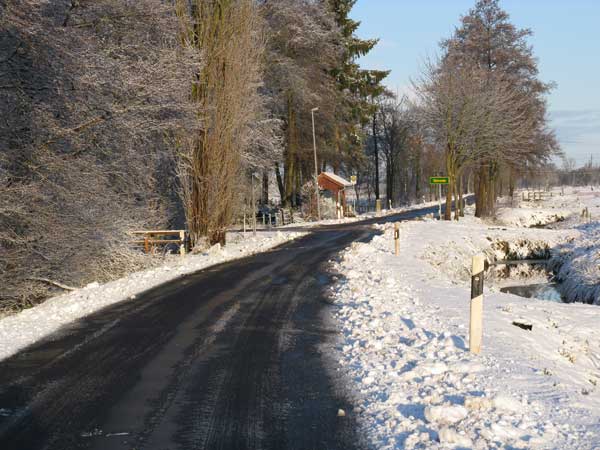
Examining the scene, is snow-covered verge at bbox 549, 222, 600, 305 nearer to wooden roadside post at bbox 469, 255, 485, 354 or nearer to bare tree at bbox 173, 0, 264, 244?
wooden roadside post at bbox 469, 255, 485, 354

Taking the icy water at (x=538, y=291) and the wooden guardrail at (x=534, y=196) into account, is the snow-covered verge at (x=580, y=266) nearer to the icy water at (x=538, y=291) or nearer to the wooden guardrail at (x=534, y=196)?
the icy water at (x=538, y=291)

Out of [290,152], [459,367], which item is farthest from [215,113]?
[290,152]

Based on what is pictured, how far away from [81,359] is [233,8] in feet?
57.4

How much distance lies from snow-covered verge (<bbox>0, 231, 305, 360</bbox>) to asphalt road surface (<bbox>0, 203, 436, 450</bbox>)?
1.31 feet

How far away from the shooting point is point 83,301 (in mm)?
11664

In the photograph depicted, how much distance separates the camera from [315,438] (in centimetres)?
486

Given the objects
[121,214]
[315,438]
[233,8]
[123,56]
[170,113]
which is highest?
[233,8]

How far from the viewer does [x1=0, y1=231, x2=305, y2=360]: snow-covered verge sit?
29.7 ft

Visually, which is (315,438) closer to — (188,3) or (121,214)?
(121,214)

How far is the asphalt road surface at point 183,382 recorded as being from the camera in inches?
196

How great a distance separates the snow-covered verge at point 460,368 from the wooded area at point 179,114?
6914 millimetres

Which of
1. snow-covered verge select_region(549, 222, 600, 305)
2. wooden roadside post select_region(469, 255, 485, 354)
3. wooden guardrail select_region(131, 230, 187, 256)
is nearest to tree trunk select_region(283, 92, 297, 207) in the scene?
wooden guardrail select_region(131, 230, 187, 256)

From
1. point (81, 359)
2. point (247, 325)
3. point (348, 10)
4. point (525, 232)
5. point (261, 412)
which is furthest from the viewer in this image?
point (348, 10)

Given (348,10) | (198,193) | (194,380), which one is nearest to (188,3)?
(198,193)
